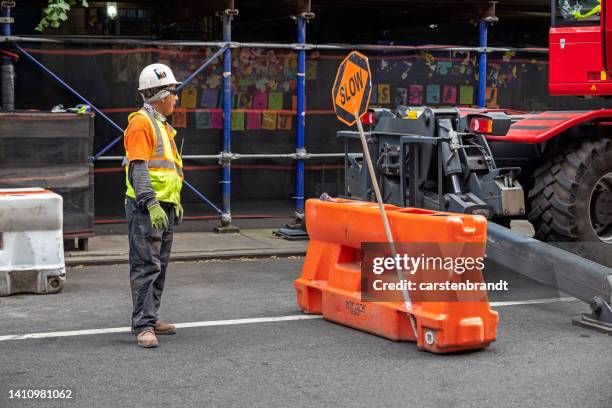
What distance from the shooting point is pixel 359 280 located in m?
8.14

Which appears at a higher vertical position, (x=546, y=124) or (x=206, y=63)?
(x=206, y=63)

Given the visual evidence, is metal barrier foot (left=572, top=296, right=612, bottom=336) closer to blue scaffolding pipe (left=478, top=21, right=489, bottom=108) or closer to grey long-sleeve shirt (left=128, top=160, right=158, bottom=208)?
grey long-sleeve shirt (left=128, top=160, right=158, bottom=208)

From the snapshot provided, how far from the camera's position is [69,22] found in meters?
17.2

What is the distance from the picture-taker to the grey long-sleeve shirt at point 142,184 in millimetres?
7484

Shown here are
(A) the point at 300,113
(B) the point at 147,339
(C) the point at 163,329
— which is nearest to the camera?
(B) the point at 147,339

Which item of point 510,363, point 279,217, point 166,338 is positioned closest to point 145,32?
point 279,217

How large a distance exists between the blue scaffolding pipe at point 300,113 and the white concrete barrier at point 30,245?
4541mm

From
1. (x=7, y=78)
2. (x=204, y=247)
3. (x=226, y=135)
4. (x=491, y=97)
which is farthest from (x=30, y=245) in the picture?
(x=491, y=97)

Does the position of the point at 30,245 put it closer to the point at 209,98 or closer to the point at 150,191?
the point at 150,191

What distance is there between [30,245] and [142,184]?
265cm

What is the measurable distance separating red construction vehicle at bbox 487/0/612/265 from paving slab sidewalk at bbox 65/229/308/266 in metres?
3.11

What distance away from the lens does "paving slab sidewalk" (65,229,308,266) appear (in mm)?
11727

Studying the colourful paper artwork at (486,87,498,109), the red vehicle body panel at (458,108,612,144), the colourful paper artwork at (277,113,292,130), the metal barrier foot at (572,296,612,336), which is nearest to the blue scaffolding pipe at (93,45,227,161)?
the colourful paper artwork at (277,113,292,130)

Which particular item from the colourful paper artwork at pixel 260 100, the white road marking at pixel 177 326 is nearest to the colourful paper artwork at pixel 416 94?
the colourful paper artwork at pixel 260 100
